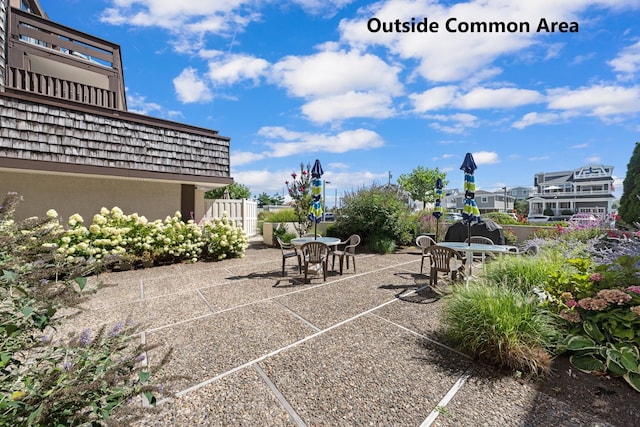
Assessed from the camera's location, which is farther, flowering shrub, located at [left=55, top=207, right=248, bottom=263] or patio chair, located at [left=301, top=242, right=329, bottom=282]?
flowering shrub, located at [left=55, top=207, right=248, bottom=263]

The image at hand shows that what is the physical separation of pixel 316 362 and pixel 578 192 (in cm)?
6001

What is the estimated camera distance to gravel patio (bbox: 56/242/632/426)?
7.48 feet

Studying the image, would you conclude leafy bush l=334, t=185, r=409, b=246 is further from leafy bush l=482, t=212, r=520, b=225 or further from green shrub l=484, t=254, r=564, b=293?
green shrub l=484, t=254, r=564, b=293

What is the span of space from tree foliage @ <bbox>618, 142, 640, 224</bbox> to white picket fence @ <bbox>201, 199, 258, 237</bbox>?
1082cm

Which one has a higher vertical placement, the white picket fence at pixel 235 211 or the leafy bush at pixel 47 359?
the white picket fence at pixel 235 211

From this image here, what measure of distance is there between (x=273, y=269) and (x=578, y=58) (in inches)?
330

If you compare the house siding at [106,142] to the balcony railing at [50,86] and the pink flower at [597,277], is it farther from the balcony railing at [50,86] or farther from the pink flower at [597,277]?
the pink flower at [597,277]

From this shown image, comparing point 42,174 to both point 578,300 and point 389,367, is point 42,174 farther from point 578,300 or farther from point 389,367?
point 578,300

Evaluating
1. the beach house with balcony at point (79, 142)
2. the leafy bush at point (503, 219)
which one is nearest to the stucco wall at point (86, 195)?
the beach house with balcony at point (79, 142)

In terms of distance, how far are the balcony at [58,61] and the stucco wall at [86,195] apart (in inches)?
81.8

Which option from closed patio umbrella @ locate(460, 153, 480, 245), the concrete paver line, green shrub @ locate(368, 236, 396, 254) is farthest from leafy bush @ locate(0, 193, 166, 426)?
green shrub @ locate(368, 236, 396, 254)

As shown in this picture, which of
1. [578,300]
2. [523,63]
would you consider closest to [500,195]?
[523,63]

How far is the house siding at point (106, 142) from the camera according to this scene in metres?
6.30

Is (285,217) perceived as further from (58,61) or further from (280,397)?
(280,397)
